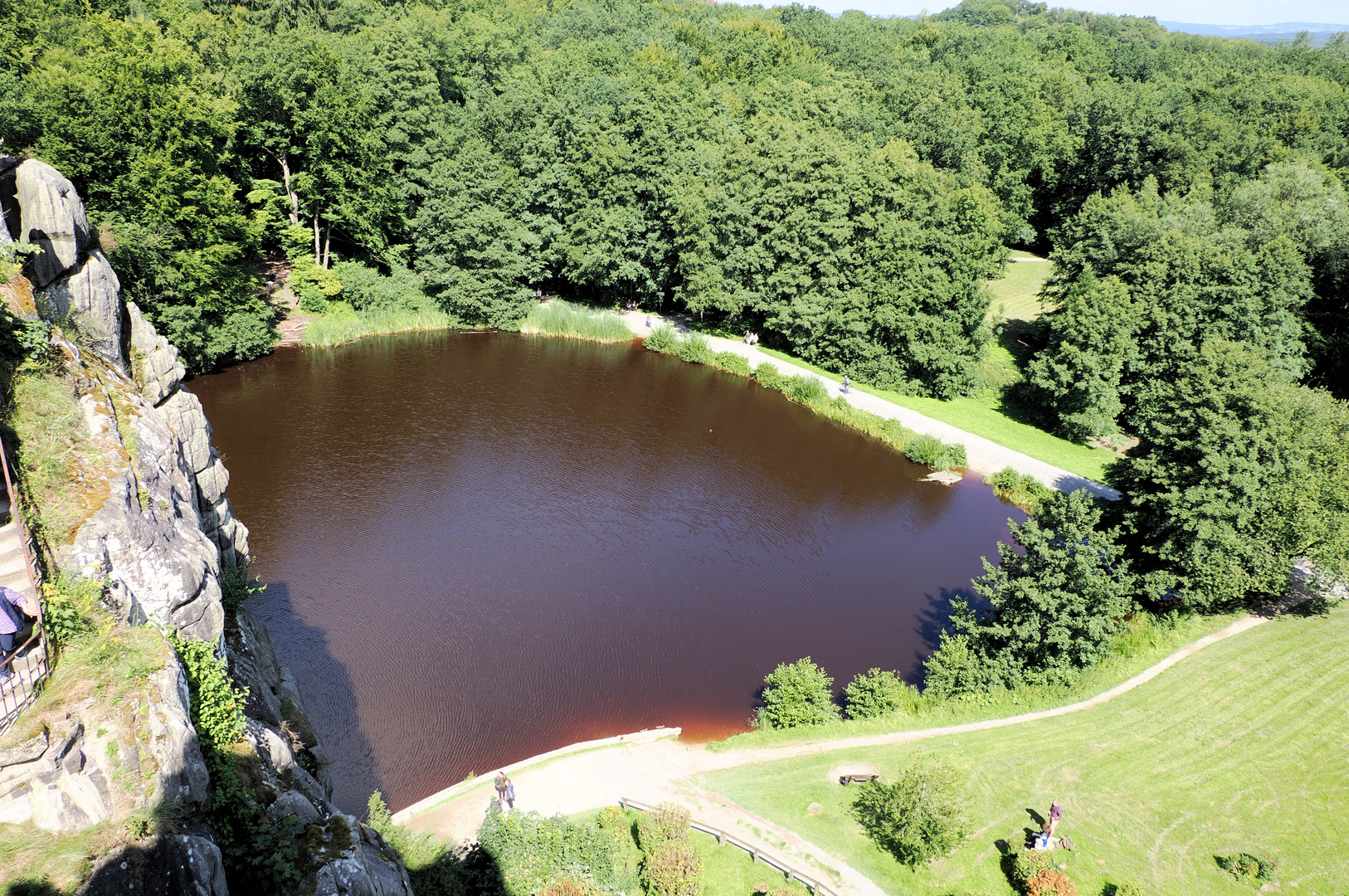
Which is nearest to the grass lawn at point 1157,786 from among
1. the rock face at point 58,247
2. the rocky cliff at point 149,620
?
the rocky cliff at point 149,620

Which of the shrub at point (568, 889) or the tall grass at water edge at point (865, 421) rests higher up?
the tall grass at water edge at point (865, 421)

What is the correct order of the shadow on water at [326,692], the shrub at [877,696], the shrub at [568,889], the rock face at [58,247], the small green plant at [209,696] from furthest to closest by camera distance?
the shrub at [877,696], the shadow on water at [326,692], the rock face at [58,247], the shrub at [568,889], the small green plant at [209,696]

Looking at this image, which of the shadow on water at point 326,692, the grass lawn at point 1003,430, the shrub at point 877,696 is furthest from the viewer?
the grass lawn at point 1003,430

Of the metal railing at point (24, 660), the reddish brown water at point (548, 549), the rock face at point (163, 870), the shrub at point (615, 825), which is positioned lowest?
the reddish brown water at point (548, 549)

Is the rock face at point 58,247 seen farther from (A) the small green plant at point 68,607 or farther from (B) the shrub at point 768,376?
(B) the shrub at point 768,376

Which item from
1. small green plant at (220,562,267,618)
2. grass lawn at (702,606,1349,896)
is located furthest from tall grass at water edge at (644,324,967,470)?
small green plant at (220,562,267,618)

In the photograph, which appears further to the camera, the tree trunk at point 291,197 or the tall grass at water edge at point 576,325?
the tall grass at water edge at point 576,325

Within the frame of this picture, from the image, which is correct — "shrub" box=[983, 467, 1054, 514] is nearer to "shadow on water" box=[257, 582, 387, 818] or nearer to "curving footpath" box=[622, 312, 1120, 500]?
"curving footpath" box=[622, 312, 1120, 500]

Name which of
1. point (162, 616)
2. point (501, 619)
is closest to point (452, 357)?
point (501, 619)
